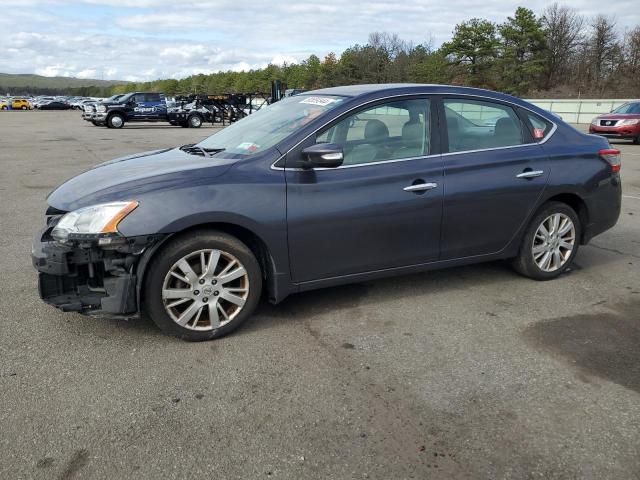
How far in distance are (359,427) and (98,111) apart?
29.4 m

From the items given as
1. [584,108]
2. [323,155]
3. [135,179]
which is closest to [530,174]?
[323,155]

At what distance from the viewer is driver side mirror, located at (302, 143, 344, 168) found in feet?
12.2

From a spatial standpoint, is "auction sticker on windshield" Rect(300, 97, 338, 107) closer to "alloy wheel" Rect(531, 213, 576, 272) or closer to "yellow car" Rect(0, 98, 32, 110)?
"alloy wheel" Rect(531, 213, 576, 272)

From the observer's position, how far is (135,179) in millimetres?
3680

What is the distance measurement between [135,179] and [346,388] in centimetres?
190

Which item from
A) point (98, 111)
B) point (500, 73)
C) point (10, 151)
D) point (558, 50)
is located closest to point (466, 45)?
point (500, 73)

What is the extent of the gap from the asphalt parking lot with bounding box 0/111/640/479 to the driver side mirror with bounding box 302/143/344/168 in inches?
45.1

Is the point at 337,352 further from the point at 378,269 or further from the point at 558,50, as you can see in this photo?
the point at 558,50

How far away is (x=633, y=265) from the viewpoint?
217 inches

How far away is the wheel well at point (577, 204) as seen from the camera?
4938mm

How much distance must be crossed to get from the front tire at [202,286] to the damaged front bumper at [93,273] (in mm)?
130

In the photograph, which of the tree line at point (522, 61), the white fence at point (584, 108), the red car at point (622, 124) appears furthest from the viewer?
the tree line at point (522, 61)

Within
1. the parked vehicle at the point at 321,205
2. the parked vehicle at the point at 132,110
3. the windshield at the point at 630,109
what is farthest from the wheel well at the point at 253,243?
the parked vehicle at the point at 132,110

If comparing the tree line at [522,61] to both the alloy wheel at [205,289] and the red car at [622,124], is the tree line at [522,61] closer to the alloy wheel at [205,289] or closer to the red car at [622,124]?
the red car at [622,124]
